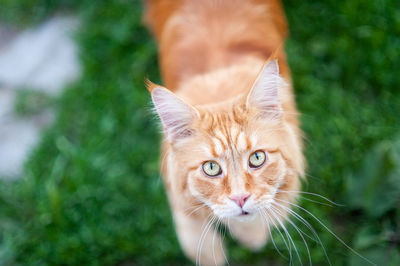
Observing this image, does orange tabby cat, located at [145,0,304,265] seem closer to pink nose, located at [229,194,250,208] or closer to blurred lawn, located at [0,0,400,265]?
pink nose, located at [229,194,250,208]

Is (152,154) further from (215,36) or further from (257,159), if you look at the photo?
(257,159)

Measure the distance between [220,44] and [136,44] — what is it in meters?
1.46

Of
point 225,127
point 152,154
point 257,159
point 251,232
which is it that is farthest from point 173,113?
point 152,154

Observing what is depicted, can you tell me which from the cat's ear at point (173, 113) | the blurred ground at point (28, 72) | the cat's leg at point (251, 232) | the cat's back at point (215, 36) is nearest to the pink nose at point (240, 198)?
the cat's ear at point (173, 113)

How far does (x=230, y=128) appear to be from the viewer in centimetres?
191

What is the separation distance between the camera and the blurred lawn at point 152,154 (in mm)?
2646

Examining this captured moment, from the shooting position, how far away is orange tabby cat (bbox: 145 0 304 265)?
6.07 ft

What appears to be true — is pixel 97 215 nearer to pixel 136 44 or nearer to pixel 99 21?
pixel 136 44

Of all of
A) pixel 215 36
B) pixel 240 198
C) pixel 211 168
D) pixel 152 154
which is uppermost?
pixel 215 36

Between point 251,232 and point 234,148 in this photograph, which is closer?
point 234,148

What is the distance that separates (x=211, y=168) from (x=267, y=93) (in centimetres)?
47

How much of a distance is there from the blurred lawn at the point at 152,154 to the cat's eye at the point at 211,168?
103cm

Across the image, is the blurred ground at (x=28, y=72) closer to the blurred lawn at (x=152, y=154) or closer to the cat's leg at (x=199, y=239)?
the blurred lawn at (x=152, y=154)

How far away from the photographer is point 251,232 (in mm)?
2455
